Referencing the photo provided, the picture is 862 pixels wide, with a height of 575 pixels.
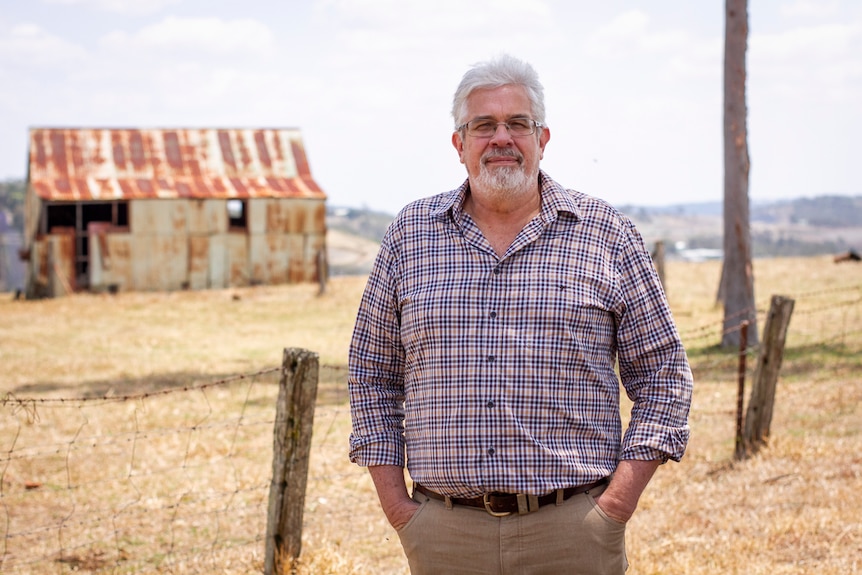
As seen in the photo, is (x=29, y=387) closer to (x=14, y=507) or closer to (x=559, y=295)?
(x=14, y=507)

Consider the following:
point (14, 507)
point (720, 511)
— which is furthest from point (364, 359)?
point (14, 507)

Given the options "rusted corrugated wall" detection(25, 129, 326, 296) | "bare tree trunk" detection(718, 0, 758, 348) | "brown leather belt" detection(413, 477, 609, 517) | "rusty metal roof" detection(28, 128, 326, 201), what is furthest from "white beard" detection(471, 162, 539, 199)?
"rusty metal roof" detection(28, 128, 326, 201)

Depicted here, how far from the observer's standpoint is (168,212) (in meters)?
27.0

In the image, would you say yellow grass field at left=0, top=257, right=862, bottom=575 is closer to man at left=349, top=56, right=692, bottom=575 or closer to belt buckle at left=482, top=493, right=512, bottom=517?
man at left=349, top=56, right=692, bottom=575

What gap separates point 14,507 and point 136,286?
65.5 ft

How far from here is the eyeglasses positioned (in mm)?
3089

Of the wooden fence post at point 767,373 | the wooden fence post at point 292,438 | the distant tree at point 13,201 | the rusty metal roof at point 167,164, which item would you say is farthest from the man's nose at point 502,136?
the distant tree at point 13,201

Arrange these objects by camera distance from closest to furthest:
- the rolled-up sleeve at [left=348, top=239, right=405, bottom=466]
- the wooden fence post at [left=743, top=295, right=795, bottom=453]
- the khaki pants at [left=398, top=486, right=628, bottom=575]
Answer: the khaki pants at [left=398, top=486, right=628, bottom=575]
the rolled-up sleeve at [left=348, top=239, right=405, bottom=466]
the wooden fence post at [left=743, top=295, right=795, bottom=453]

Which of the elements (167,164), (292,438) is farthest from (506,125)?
(167,164)

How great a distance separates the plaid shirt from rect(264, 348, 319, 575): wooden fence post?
2184 mm

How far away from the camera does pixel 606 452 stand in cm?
302

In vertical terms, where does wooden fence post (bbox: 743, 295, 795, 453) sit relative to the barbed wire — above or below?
above

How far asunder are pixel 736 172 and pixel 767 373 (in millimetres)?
7828

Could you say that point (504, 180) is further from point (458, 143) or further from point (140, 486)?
point (140, 486)
